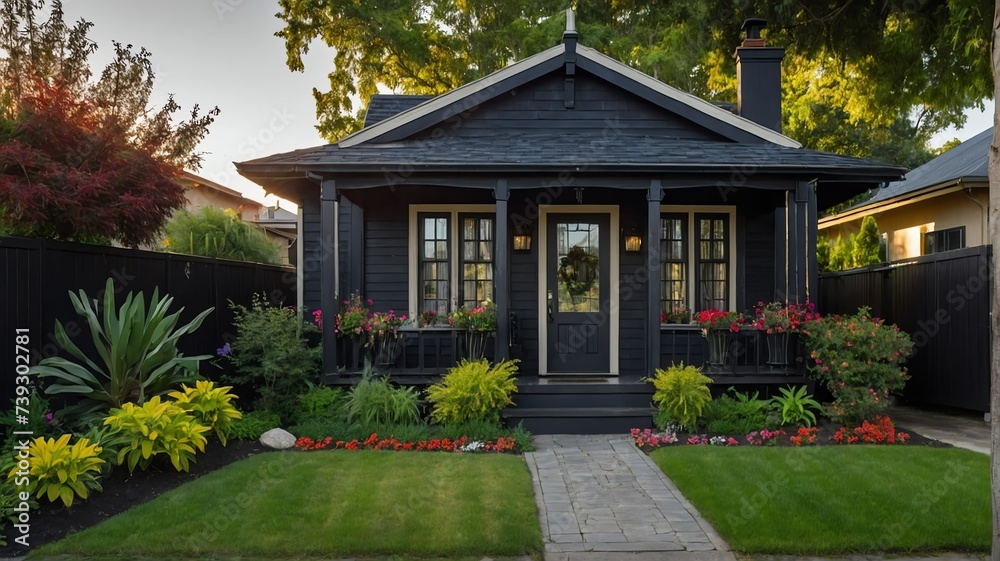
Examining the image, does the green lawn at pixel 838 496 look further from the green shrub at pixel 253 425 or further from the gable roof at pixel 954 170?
the gable roof at pixel 954 170

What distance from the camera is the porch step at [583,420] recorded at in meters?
7.55

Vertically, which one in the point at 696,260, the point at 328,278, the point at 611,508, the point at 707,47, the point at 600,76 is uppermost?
the point at 707,47

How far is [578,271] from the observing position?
9234 millimetres

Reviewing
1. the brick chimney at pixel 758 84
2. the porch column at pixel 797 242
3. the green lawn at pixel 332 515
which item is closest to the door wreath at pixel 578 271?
the porch column at pixel 797 242

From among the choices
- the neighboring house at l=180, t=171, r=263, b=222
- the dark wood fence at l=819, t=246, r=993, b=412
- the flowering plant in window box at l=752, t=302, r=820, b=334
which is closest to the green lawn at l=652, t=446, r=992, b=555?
the flowering plant in window box at l=752, t=302, r=820, b=334

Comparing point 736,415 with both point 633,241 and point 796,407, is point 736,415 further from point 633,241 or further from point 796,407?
point 633,241

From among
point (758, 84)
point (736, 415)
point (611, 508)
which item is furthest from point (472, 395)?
point (758, 84)

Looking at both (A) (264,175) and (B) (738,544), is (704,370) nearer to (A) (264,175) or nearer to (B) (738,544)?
(B) (738,544)

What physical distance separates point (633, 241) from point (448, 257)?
260 cm

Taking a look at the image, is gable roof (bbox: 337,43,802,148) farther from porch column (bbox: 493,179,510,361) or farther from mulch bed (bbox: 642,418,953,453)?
mulch bed (bbox: 642,418,953,453)

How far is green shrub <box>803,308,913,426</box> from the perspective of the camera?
6953 millimetres

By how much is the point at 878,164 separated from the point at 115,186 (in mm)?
8389

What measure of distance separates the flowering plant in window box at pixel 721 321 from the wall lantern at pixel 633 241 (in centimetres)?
166

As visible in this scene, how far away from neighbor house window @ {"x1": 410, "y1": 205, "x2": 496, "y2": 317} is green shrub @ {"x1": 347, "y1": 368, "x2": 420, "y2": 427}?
2131 millimetres
